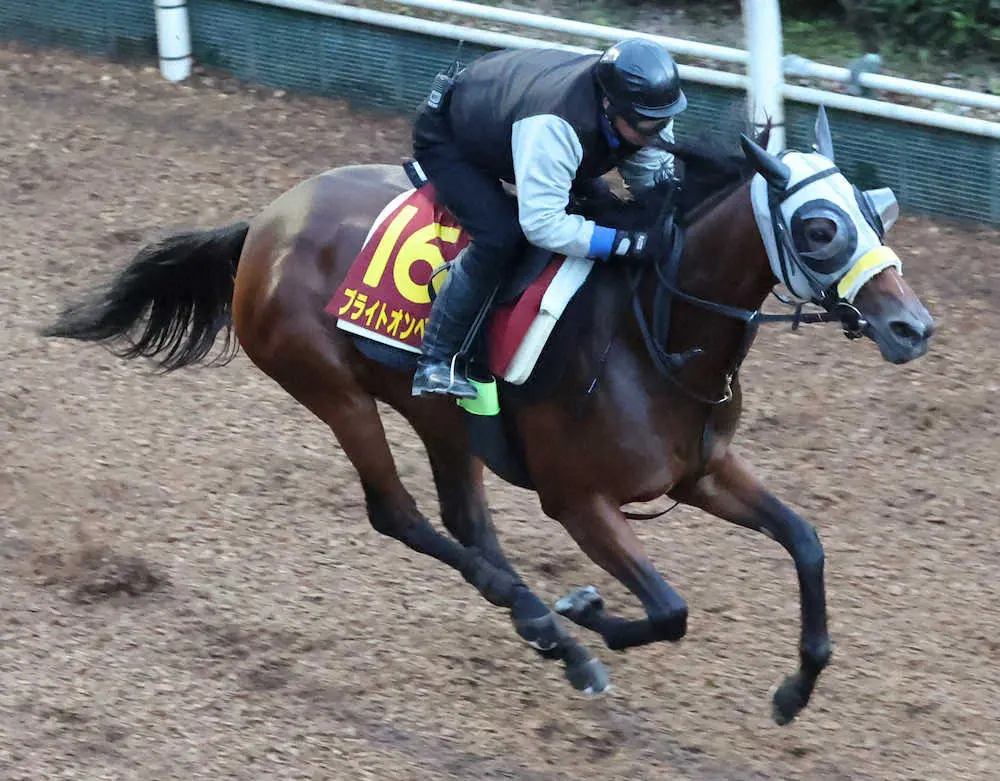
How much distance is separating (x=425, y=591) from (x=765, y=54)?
4011 millimetres

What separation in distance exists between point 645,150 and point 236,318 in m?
1.68

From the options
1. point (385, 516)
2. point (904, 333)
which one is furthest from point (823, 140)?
point (385, 516)

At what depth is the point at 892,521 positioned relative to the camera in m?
5.77

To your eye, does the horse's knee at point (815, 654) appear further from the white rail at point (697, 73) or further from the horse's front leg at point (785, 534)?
the white rail at point (697, 73)

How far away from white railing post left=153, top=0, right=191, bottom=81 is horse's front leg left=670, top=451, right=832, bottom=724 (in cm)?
663

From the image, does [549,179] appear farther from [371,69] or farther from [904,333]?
[371,69]

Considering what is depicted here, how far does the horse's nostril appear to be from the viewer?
3646 mm

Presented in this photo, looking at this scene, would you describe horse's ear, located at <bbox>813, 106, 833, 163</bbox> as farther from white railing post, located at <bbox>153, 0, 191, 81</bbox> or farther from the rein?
white railing post, located at <bbox>153, 0, 191, 81</bbox>

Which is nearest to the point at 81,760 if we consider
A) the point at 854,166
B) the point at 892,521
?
the point at 892,521

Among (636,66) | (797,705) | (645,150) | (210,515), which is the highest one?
(636,66)

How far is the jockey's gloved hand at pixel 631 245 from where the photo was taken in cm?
410

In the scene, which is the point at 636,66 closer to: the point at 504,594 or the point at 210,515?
the point at 504,594

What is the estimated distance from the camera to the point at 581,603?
4.75m

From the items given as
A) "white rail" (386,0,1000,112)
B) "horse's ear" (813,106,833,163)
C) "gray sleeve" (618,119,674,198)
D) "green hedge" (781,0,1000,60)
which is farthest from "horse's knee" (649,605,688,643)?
"green hedge" (781,0,1000,60)
